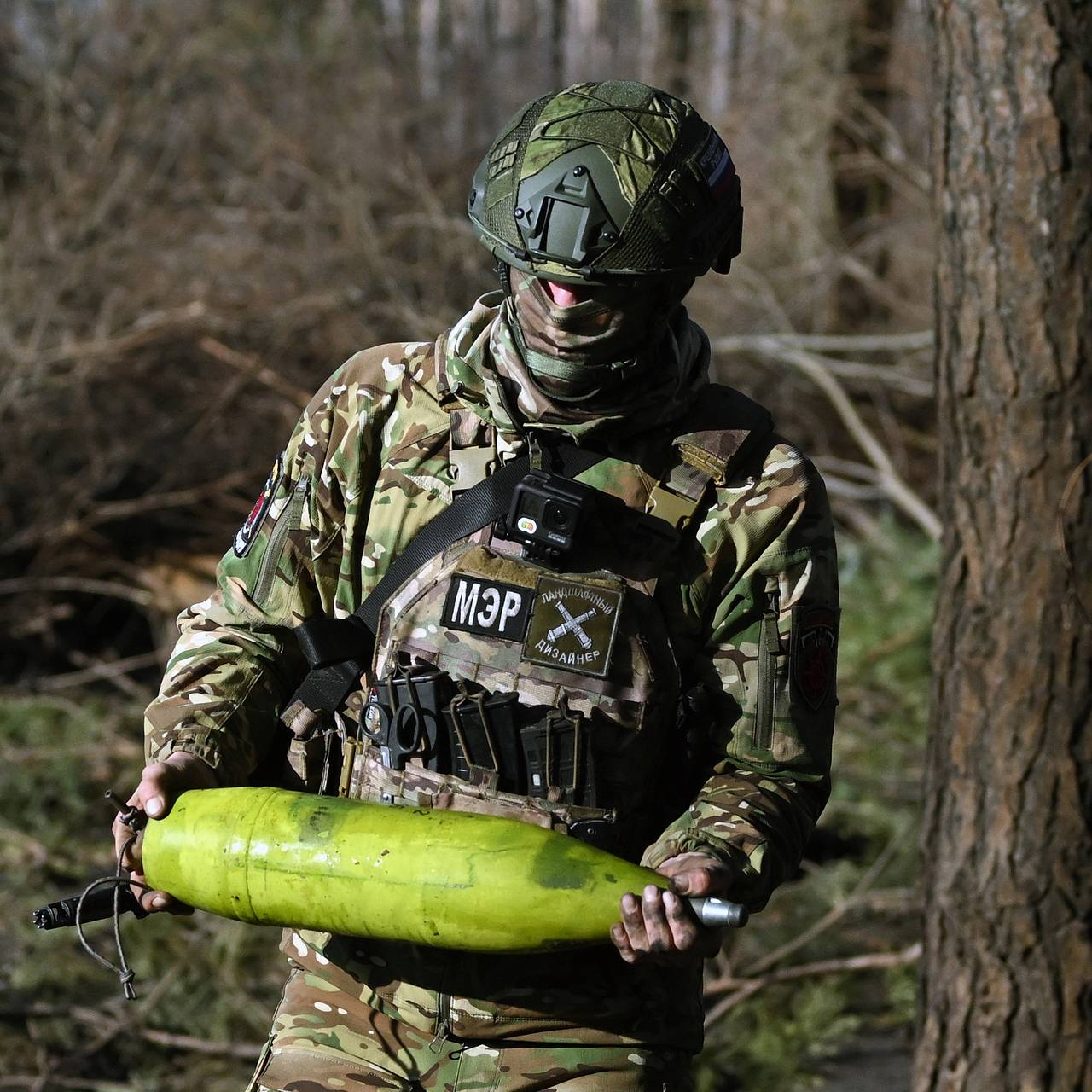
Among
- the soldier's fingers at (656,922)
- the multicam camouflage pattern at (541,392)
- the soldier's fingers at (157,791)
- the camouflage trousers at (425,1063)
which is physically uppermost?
the multicam camouflage pattern at (541,392)

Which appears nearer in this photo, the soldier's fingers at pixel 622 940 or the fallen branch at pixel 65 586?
the soldier's fingers at pixel 622 940

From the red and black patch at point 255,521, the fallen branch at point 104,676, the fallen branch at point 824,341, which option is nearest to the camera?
the red and black patch at point 255,521

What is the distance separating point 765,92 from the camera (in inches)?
351

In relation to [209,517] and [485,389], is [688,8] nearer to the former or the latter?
[209,517]

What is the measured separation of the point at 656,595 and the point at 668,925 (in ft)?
1.78

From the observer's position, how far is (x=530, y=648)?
7.37 ft

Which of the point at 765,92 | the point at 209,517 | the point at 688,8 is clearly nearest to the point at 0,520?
the point at 209,517

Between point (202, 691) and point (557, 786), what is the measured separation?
1.94 ft

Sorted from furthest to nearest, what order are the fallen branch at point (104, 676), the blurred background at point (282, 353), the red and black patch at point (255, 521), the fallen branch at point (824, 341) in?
the fallen branch at point (824, 341)
the fallen branch at point (104, 676)
the blurred background at point (282, 353)
the red and black patch at point (255, 521)

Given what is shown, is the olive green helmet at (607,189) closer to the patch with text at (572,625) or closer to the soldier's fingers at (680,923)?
the patch with text at (572,625)

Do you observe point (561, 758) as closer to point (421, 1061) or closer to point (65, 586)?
point (421, 1061)

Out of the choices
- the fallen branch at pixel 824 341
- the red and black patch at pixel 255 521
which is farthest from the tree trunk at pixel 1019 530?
the fallen branch at pixel 824 341

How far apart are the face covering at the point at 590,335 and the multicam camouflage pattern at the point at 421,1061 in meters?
1.02

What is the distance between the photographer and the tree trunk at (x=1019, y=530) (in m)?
3.35
